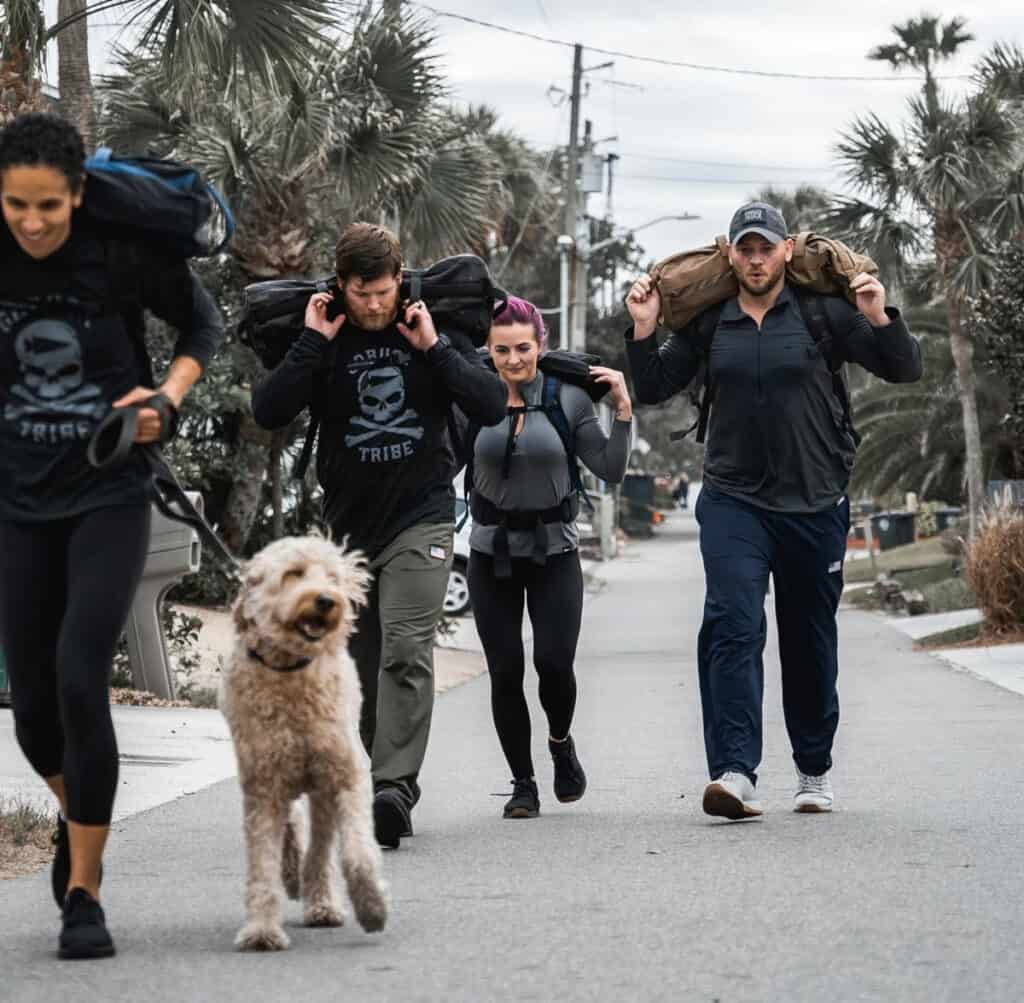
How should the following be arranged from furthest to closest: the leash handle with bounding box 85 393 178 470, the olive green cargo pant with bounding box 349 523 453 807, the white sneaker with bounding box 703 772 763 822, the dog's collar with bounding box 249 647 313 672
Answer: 1. the white sneaker with bounding box 703 772 763 822
2. the olive green cargo pant with bounding box 349 523 453 807
3. the dog's collar with bounding box 249 647 313 672
4. the leash handle with bounding box 85 393 178 470

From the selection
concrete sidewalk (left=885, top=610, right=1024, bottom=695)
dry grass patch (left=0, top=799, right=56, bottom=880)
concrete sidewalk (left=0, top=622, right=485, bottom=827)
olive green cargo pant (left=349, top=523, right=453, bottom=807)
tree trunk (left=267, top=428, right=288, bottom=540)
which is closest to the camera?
dry grass patch (left=0, top=799, right=56, bottom=880)

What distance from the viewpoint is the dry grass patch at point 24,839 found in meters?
7.40

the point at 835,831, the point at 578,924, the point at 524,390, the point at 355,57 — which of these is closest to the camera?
the point at 578,924

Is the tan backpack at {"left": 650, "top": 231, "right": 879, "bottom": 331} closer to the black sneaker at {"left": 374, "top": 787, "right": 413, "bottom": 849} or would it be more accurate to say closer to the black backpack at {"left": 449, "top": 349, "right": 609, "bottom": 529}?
the black backpack at {"left": 449, "top": 349, "right": 609, "bottom": 529}

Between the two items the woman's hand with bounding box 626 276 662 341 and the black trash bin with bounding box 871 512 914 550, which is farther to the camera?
the black trash bin with bounding box 871 512 914 550

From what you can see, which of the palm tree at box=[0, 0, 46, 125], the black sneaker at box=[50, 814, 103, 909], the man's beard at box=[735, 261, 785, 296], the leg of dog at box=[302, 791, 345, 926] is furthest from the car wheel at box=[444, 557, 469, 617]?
the black sneaker at box=[50, 814, 103, 909]

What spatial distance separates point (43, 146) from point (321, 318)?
2.08m

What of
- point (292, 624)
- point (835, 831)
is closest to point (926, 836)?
point (835, 831)

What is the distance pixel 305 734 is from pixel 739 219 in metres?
3.18

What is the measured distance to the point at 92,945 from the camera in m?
5.41

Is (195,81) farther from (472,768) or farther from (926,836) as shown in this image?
(926,836)

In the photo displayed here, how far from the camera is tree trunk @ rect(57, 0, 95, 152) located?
14.6 meters

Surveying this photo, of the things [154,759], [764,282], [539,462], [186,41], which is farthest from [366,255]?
[186,41]

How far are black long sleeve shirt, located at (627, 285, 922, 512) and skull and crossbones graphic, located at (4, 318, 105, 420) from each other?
3.01 meters
